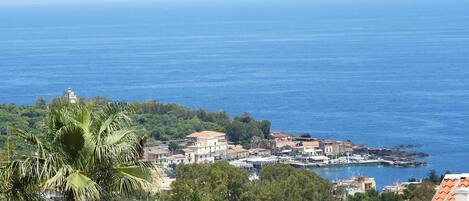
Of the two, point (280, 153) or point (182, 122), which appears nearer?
point (280, 153)

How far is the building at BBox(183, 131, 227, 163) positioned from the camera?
53344 mm

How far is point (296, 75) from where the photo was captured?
89.6 metres

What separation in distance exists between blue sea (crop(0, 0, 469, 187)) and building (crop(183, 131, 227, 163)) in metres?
4.74

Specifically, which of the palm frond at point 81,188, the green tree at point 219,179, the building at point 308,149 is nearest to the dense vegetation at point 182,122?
the building at point 308,149

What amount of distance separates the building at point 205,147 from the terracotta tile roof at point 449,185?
1835 inches

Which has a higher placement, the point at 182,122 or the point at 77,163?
the point at 182,122

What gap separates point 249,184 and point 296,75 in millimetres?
61081

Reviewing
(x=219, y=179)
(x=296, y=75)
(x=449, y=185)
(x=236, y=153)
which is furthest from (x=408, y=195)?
(x=296, y=75)

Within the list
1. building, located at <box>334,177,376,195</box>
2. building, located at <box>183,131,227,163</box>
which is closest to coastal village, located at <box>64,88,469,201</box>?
building, located at <box>183,131,227,163</box>

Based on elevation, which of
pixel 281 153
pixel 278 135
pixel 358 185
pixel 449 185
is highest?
pixel 278 135

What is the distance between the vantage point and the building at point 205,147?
53.3 metres

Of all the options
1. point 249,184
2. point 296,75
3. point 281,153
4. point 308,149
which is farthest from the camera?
point 296,75

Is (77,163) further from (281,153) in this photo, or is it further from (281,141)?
(281,141)

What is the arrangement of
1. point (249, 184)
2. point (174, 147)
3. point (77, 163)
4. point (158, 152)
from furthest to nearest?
point (174, 147)
point (158, 152)
point (249, 184)
point (77, 163)
